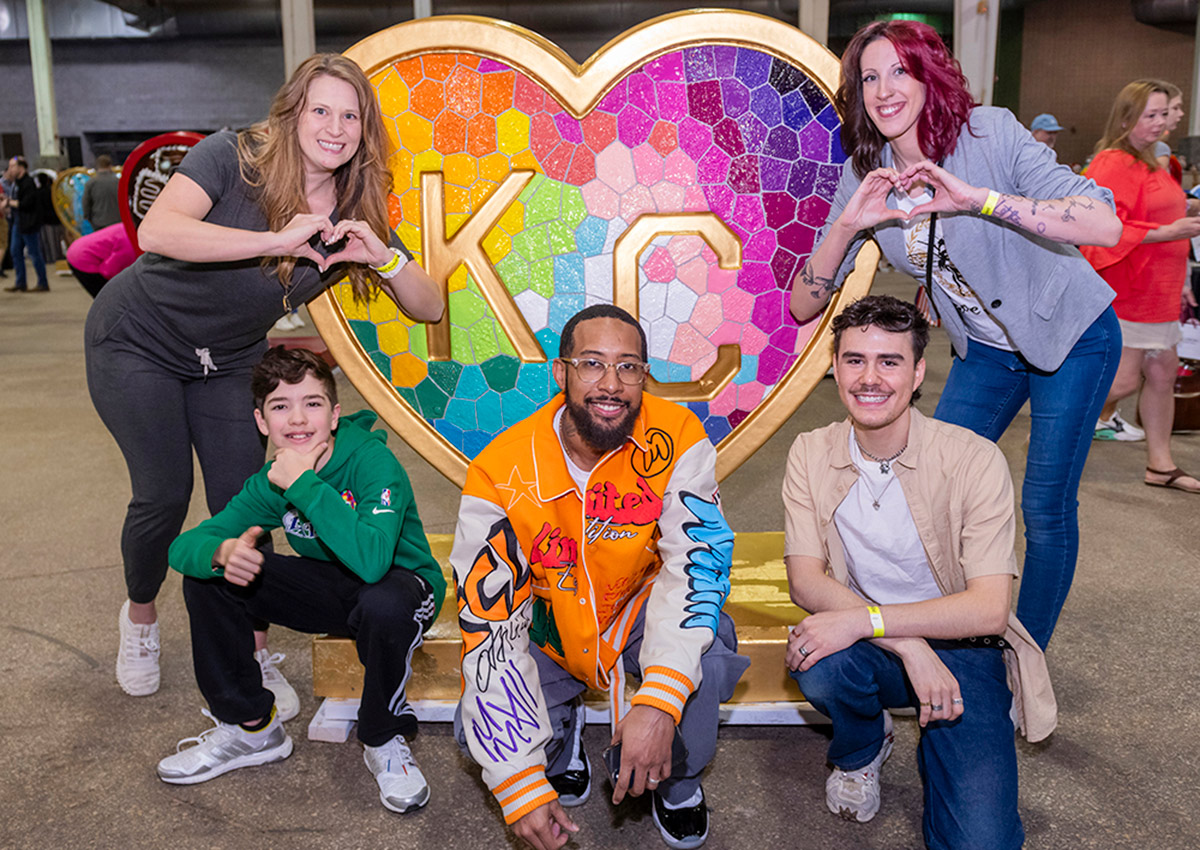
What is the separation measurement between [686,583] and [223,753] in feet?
3.98

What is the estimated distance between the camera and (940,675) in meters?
1.94

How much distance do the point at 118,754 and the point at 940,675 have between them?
195 centimetres

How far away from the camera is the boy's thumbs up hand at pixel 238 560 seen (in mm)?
2164

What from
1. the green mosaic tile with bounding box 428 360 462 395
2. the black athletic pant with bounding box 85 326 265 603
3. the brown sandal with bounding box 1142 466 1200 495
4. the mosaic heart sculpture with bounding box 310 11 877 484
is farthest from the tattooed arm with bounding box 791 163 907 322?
the brown sandal with bounding box 1142 466 1200 495

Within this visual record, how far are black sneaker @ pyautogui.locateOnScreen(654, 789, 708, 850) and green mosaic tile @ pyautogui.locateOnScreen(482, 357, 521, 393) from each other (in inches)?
46.0

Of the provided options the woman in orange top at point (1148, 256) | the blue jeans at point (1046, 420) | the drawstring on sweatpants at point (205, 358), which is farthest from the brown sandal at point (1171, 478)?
the drawstring on sweatpants at point (205, 358)

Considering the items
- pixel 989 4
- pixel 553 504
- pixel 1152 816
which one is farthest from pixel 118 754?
pixel 989 4

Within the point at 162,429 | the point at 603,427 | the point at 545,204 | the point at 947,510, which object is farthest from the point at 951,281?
the point at 162,429

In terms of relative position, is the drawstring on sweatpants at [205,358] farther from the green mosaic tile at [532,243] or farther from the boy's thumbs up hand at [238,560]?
the green mosaic tile at [532,243]

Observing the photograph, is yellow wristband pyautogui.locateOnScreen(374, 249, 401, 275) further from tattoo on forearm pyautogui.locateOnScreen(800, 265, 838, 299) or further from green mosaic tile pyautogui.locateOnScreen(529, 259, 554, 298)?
tattoo on forearm pyautogui.locateOnScreen(800, 265, 838, 299)

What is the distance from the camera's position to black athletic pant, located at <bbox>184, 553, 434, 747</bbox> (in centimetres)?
221

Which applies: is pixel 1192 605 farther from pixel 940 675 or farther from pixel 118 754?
pixel 118 754

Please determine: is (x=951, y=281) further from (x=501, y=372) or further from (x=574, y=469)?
(x=501, y=372)

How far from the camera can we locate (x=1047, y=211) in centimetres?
207
